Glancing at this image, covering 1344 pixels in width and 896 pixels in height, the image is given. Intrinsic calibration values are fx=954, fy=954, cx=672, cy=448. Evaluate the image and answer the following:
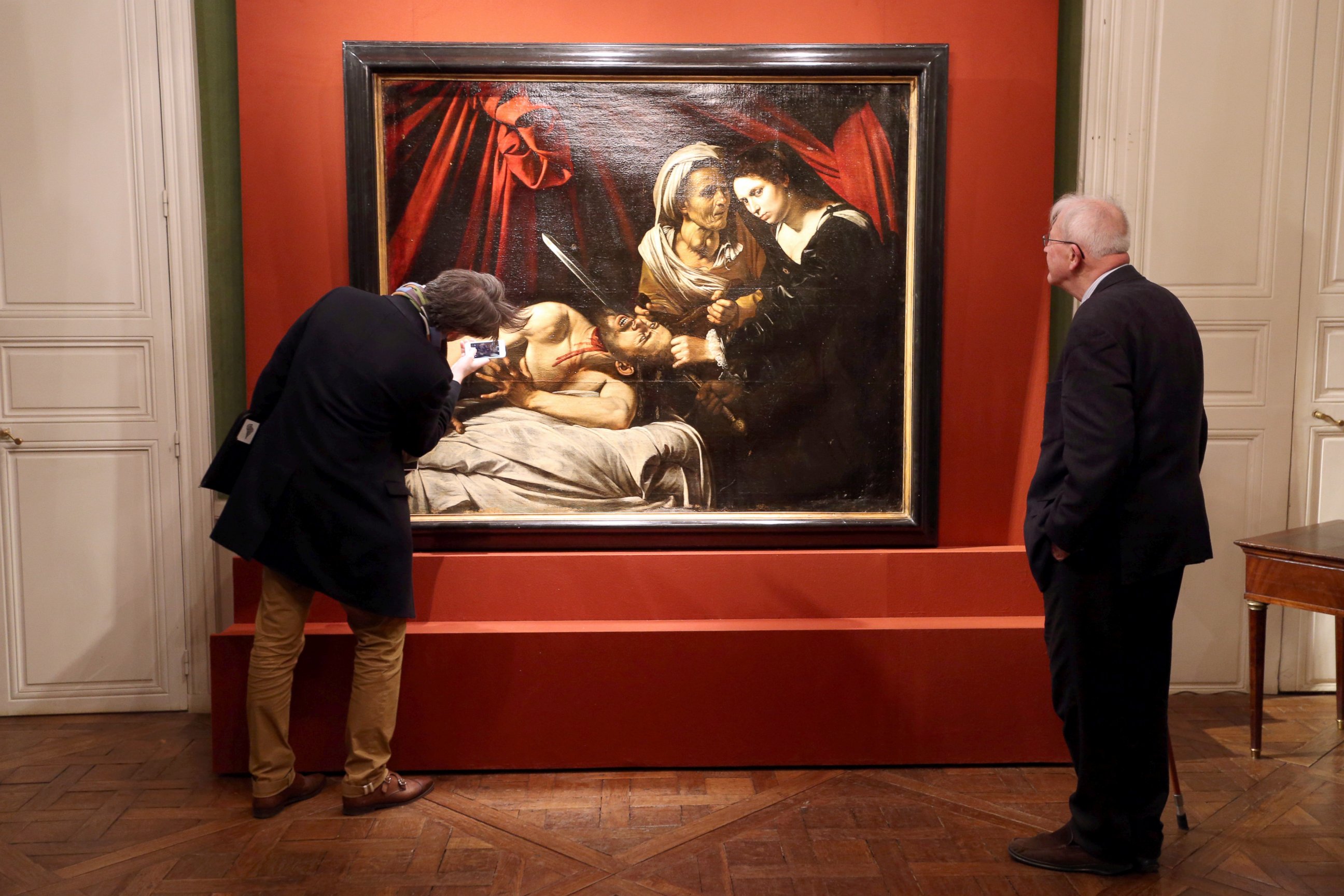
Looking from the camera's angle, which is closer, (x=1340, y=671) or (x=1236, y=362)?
(x=1340, y=671)

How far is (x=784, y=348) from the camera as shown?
3549 millimetres

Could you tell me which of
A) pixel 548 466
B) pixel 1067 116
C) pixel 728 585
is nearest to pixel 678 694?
pixel 728 585

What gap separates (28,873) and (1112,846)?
2981mm

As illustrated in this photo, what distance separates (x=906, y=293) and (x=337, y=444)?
2.07 metres

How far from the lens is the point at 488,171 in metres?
3.47

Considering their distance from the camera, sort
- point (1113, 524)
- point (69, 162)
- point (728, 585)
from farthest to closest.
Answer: point (69, 162) < point (728, 585) < point (1113, 524)

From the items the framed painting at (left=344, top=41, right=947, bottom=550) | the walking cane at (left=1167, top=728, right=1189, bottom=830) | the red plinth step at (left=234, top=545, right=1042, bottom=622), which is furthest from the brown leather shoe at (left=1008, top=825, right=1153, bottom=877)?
the framed painting at (left=344, top=41, right=947, bottom=550)

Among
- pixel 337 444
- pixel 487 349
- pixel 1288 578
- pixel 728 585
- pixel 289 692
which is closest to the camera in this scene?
pixel 337 444

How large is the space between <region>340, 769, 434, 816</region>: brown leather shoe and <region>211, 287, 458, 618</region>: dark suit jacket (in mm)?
599

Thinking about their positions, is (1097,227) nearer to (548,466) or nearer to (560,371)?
(560,371)

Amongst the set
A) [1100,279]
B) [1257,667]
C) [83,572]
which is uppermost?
[1100,279]

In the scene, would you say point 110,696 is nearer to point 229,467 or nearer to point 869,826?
point 229,467

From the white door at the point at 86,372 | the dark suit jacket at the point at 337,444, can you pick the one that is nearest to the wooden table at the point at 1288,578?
the dark suit jacket at the point at 337,444

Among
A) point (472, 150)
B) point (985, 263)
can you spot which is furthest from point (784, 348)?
point (472, 150)
